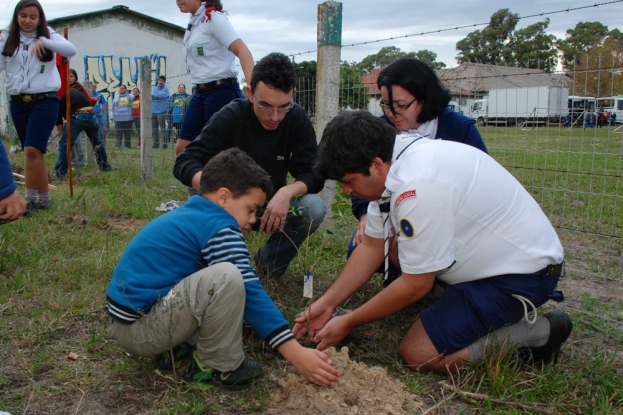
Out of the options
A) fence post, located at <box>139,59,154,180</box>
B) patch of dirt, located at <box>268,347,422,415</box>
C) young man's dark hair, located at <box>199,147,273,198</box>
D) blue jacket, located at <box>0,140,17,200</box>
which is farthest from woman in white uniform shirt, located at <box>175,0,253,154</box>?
fence post, located at <box>139,59,154,180</box>

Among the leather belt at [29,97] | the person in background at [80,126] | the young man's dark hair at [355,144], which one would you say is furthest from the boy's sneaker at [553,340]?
→ the person in background at [80,126]

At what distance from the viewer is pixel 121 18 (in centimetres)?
2730

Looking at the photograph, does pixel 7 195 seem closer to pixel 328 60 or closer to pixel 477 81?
pixel 328 60

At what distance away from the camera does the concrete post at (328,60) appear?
4500mm

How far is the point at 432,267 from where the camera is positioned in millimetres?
2197

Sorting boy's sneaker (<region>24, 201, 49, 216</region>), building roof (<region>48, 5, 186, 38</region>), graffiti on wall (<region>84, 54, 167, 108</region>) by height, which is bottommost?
boy's sneaker (<region>24, 201, 49, 216</region>)

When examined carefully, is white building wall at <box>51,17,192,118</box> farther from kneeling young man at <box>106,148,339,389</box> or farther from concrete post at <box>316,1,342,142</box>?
kneeling young man at <box>106,148,339,389</box>

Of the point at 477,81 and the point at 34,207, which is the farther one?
the point at 34,207

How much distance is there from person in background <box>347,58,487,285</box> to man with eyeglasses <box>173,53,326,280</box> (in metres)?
0.41

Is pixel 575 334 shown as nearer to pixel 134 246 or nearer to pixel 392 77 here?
pixel 392 77

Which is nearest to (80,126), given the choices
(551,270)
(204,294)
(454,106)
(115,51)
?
(454,106)

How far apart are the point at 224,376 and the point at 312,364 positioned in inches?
16.3

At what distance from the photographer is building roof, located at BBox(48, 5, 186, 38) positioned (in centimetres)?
2591

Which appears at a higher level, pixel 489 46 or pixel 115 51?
pixel 489 46
